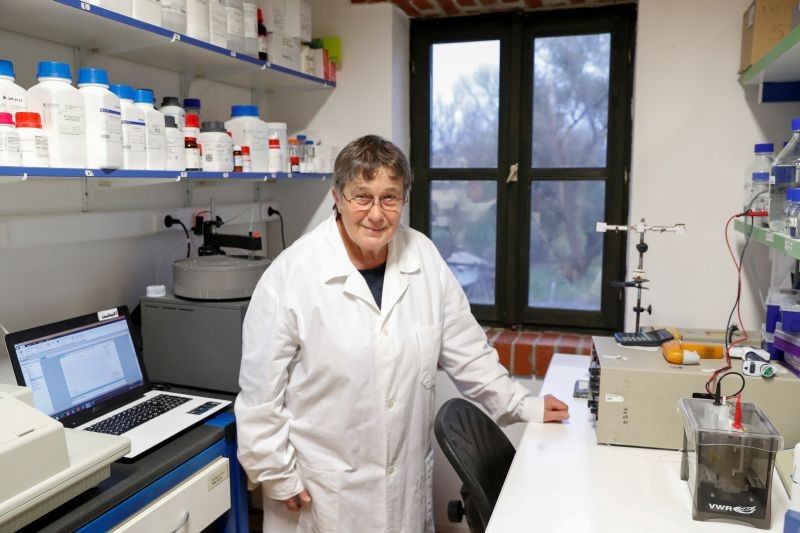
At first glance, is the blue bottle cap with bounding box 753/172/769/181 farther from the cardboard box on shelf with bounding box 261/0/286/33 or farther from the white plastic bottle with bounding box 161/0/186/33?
the white plastic bottle with bounding box 161/0/186/33

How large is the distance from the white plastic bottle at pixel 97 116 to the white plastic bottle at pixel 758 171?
1995 mm

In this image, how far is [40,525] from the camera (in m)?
1.24

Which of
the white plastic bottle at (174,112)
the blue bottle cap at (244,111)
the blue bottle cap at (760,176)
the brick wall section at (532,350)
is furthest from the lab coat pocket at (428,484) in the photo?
the blue bottle cap at (760,176)

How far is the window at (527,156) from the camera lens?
2.81 m

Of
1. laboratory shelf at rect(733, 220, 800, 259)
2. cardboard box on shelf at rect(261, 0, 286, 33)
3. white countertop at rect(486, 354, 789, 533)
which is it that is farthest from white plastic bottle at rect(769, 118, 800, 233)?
cardboard box on shelf at rect(261, 0, 286, 33)

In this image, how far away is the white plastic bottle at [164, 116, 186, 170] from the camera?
1.84 m

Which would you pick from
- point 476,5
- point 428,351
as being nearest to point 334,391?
point 428,351

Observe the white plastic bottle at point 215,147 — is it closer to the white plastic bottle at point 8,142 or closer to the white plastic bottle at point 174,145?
the white plastic bottle at point 174,145

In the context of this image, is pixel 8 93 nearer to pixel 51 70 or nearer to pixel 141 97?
pixel 51 70

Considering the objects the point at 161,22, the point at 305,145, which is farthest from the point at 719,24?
the point at 161,22

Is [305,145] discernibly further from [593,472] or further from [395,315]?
[593,472]

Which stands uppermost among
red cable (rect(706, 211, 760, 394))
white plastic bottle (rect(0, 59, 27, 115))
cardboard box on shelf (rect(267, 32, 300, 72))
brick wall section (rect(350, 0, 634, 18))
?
brick wall section (rect(350, 0, 634, 18))

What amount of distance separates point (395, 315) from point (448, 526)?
1540 millimetres

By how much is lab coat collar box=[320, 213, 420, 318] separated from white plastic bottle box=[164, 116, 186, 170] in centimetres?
50
